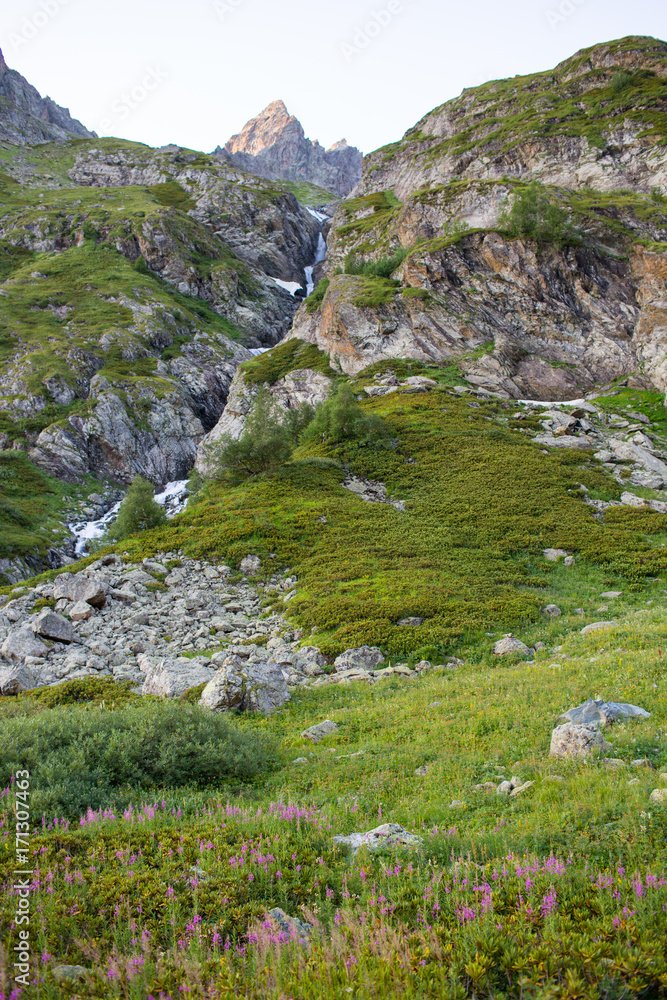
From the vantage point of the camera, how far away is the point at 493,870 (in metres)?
4.19

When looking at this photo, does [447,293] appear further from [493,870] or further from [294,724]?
[493,870]

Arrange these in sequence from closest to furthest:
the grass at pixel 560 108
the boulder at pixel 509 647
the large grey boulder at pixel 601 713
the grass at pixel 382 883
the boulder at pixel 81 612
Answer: the grass at pixel 382 883
the large grey boulder at pixel 601 713
the boulder at pixel 509 647
the boulder at pixel 81 612
the grass at pixel 560 108

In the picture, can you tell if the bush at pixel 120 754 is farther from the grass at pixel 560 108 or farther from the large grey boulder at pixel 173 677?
the grass at pixel 560 108

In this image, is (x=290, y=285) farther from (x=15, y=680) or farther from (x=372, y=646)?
(x=15, y=680)

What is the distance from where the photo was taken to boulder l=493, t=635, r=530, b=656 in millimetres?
14172

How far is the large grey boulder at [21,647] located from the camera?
1619 cm

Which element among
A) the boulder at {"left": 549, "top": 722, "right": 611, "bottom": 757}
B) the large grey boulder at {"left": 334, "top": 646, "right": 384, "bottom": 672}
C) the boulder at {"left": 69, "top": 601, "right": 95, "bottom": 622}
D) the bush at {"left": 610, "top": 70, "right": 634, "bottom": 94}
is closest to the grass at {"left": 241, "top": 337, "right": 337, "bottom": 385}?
the boulder at {"left": 69, "top": 601, "right": 95, "bottom": 622}

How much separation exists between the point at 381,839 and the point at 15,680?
41.7 ft

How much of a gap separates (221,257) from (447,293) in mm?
80327

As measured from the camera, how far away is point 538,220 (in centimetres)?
6638

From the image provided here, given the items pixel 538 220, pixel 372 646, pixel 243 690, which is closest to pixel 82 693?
pixel 243 690

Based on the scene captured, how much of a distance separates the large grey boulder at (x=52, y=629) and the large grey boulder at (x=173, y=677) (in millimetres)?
4827

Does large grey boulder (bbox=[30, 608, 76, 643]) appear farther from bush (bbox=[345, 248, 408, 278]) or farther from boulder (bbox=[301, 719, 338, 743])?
bush (bbox=[345, 248, 408, 278])

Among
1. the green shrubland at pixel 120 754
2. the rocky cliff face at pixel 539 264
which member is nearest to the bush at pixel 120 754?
the green shrubland at pixel 120 754
